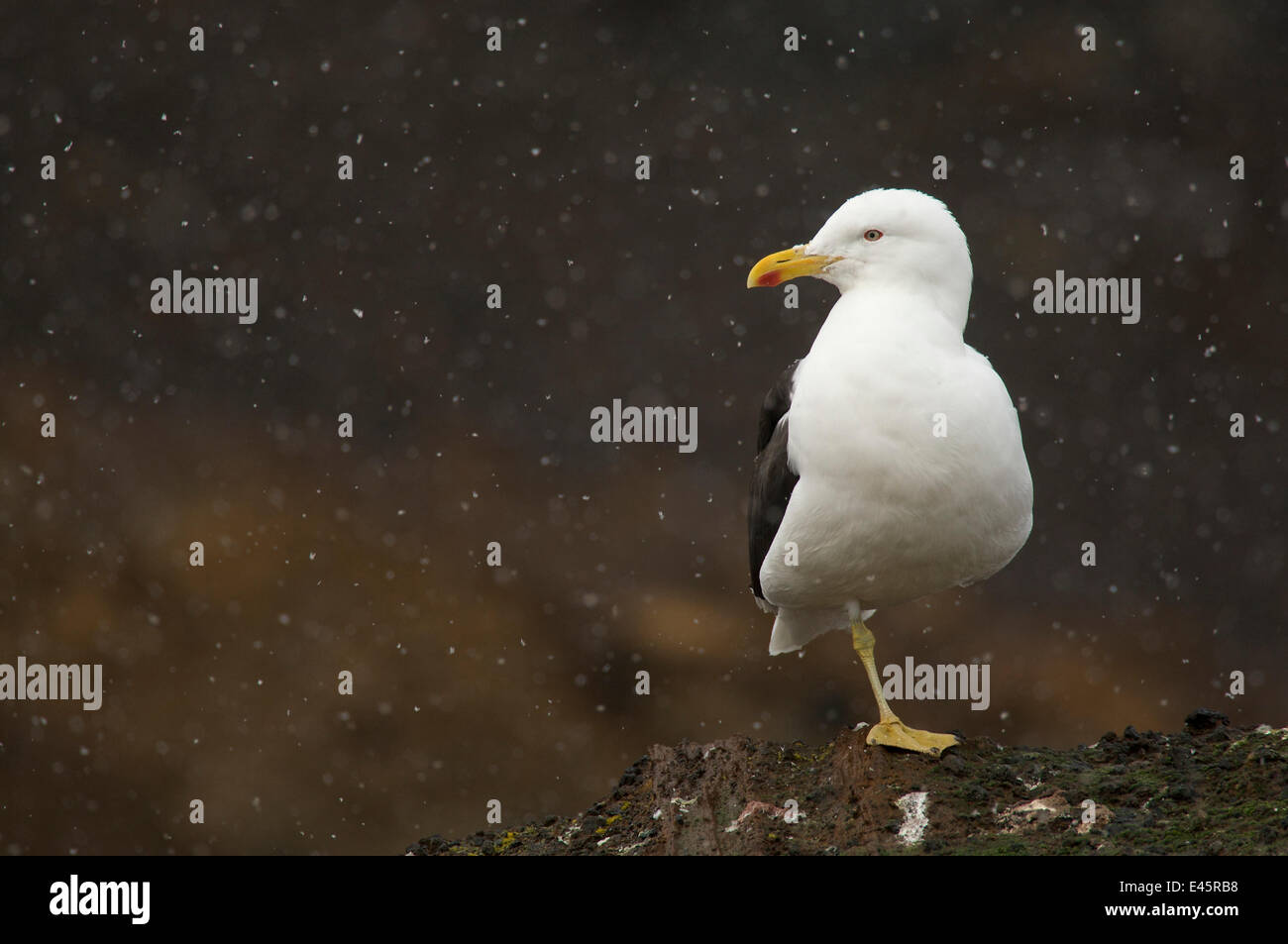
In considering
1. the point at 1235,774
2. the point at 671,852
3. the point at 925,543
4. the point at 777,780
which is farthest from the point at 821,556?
the point at 1235,774

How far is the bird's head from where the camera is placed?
5.36m

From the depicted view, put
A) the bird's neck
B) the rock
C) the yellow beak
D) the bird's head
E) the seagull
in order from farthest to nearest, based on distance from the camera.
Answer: the yellow beak < the bird's head < the bird's neck < the seagull < the rock

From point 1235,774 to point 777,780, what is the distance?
1824mm

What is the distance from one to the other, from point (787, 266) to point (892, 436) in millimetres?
1016

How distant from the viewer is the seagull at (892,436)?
5098 millimetres

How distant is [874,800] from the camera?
5.03 m

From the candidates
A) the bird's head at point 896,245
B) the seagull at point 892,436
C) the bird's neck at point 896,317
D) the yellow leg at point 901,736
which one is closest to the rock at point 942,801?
the yellow leg at point 901,736

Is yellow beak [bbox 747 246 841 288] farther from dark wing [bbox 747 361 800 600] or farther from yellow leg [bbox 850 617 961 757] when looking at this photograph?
yellow leg [bbox 850 617 961 757]

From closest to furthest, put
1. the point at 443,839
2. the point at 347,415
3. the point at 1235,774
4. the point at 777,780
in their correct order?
the point at 1235,774 → the point at 777,780 → the point at 443,839 → the point at 347,415

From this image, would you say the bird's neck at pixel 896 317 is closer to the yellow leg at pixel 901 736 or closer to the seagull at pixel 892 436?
the seagull at pixel 892 436

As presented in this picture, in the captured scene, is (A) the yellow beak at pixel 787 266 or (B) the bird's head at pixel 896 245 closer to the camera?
(B) the bird's head at pixel 896 245

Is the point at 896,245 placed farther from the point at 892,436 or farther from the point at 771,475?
the point at 771,475

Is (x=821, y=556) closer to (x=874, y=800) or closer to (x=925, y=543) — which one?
(x=925, y=543)

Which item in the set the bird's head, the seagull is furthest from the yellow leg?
the bird's head
